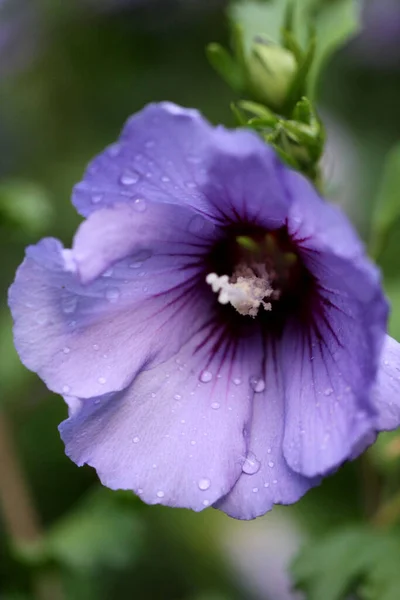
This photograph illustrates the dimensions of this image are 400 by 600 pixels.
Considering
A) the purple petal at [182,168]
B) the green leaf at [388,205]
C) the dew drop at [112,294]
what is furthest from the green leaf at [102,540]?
the purple petal at [182,168]

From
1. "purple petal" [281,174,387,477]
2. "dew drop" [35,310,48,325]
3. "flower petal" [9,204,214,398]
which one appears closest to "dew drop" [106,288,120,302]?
"flower petal" [9,204,214,398]

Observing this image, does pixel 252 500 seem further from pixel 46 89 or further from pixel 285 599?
pixel 46 89

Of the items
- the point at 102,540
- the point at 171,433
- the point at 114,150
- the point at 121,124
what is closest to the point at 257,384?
the point at 171,433

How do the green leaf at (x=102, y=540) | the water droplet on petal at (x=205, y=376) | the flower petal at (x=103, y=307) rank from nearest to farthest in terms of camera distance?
the flower petal at (x=103, y=307)
the water droplet on petal at (x=205, y=376)
the green leaf at (x=102, y=540)

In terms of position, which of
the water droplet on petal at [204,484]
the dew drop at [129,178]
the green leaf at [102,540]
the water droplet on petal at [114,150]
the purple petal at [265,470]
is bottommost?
the green leaf at [102,540]

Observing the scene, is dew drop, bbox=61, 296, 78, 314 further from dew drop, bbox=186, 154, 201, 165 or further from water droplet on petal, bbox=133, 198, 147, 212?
dew drop, bbox=186, 154, 201, 165

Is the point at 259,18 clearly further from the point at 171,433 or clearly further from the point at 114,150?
the point at 171,433

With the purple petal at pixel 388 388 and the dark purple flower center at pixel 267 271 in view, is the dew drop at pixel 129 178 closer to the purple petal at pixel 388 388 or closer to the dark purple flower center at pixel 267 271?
the dark purple flower center at pixel 267 271
